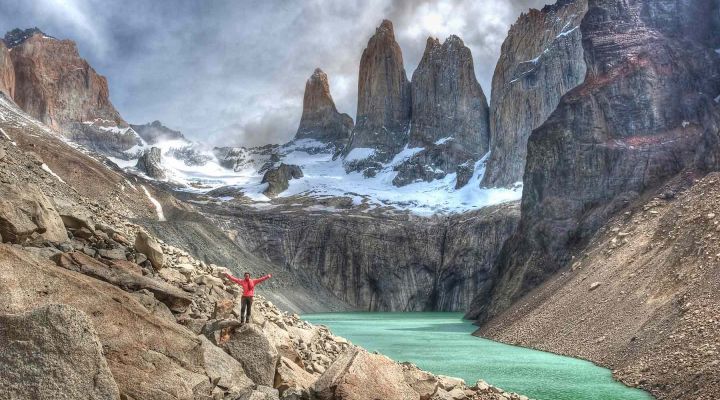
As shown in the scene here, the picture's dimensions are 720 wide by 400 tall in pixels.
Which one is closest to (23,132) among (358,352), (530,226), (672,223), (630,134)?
(530,226)

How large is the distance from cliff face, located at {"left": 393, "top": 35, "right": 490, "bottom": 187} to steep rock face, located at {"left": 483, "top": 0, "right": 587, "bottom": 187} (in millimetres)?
15666

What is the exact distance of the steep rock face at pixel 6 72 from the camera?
183863 mm

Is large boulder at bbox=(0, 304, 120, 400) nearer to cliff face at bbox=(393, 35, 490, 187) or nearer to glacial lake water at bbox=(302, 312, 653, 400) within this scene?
glacial lake water at bbox=(302, 312, 653, 400)

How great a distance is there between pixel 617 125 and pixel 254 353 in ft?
167

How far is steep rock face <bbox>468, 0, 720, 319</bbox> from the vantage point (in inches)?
2055

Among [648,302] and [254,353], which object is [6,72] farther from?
[254,353]

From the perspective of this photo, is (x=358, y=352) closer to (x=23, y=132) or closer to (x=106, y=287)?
(x=106, y=287)

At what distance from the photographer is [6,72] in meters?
188

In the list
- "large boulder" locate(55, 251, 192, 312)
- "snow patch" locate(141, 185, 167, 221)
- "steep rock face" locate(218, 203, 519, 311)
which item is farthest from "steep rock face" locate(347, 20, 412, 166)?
"large boulder" locate(55, 251, 192, 312)

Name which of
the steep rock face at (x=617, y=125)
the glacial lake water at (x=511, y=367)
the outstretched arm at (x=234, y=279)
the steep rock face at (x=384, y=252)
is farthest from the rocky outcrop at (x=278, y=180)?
the outstretched arm at (x=234, y=279)

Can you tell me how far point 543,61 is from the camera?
14125cm

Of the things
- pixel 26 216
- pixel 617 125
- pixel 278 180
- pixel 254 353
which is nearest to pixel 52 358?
pixel 254 353

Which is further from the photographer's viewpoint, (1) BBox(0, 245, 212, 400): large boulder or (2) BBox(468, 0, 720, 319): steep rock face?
(2) BBox(468, 0, 720, 319): steep rock face

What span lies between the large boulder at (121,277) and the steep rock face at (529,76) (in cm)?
13008
